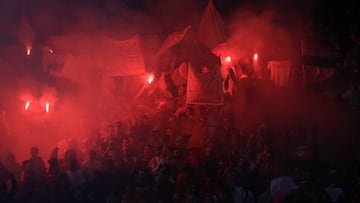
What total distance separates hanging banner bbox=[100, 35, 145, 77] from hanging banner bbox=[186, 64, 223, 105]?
179 centimetres

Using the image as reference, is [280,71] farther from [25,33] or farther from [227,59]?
[25,33]

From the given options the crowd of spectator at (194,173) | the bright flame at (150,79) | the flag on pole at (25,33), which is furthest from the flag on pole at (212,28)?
the flag on pole at (25,33)

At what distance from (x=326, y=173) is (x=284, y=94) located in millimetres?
3552

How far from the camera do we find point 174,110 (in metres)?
11.9

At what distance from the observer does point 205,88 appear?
38.0ft

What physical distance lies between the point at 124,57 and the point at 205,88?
2650 millimetres

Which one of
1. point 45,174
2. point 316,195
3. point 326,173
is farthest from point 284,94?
point 45,174

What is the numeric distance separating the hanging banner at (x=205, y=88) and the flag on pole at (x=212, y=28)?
3.83ft

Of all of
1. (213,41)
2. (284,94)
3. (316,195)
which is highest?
(213,41)

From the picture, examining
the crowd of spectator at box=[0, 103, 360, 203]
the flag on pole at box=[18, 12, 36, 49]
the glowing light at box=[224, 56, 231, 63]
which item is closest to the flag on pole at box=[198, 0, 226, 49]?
the glowing light at box=[224, 56, 231, 63]

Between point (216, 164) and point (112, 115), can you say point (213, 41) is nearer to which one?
point (112, 115)

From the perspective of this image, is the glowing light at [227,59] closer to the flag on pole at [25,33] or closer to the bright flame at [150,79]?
the bright flame at [150,79]

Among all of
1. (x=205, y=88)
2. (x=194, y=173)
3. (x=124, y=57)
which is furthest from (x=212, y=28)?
(x=194, y=173)

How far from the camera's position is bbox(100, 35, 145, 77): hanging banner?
1295cm
